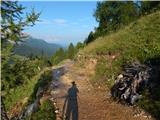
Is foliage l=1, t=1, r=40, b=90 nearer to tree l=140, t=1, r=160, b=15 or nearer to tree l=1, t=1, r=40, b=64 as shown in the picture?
tree l=1, t=1, r=40, b=64

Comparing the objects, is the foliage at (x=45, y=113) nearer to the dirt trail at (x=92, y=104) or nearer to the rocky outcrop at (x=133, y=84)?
the dirt trail at (x=92, y=104)

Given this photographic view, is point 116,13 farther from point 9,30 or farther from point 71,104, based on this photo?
point 9,30

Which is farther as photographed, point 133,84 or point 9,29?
point 133,84

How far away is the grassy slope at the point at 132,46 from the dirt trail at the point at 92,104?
2.08 meters

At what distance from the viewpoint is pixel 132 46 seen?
31.2 meters

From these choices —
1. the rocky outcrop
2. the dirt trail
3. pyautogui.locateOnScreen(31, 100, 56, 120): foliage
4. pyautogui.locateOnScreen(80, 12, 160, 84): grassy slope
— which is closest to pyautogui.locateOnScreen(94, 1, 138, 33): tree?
pyautogui.locateOnScreen(80, 12, 160, 84): grassy slope

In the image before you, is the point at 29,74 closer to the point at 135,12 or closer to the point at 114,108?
the point at 114,108

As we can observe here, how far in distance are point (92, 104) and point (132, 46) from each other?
1146cm

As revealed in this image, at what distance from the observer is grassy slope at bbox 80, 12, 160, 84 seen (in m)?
27.4

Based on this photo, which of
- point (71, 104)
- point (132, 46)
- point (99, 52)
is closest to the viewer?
point (71, 104)

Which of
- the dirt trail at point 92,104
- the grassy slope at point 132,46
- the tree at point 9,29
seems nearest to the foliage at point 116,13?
the grassy slope at point 132,46

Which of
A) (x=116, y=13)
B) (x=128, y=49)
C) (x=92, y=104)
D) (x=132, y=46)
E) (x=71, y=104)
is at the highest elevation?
(x=116, y=13)

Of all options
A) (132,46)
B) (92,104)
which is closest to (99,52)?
(132,46)

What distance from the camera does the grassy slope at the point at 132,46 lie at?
2742 cm
